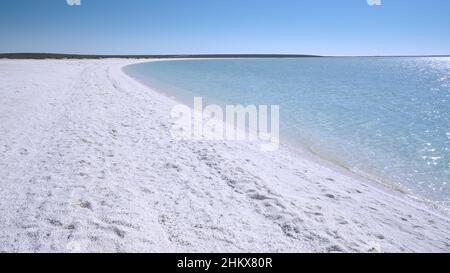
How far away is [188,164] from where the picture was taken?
689 centimetres

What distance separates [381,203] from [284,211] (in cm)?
224

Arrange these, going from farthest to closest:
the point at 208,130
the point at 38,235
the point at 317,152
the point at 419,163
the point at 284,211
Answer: the point at 208,130, the point at 317,152, the point at 419,163, the point at 284,211, the point at 38,235

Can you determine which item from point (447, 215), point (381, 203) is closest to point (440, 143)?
point (447, 215)

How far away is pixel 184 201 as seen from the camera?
16.7ft

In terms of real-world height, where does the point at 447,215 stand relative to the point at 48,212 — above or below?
Result: below

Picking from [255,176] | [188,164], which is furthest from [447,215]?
[188,164]

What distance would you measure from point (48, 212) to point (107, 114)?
24.4 ft

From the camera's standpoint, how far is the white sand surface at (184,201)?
4.00 metres

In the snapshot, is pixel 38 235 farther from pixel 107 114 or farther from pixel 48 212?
pixel 107 114

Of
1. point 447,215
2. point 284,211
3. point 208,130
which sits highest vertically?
point 208,130

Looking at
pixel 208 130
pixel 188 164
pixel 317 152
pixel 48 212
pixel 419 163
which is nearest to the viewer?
pixel 48 212

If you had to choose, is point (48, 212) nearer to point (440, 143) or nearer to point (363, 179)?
point (363, 179)

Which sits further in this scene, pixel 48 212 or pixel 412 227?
pixel 412 227

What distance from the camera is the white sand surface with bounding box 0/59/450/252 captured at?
4.00m
